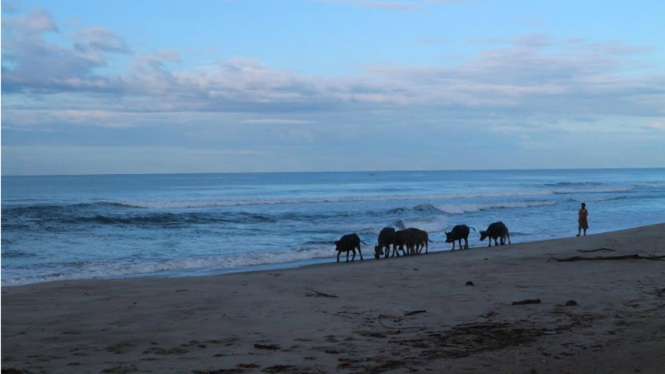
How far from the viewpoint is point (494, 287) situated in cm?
916

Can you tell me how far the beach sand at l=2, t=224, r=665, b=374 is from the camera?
5.08 meters

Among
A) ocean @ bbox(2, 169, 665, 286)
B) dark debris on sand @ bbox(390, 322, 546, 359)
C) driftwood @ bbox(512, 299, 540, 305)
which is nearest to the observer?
dark debris on sand @ bbox(390, 322, 546, 359)

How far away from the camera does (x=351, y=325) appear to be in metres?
6.70

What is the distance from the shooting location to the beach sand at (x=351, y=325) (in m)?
5.08

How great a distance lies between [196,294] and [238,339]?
3.08 m

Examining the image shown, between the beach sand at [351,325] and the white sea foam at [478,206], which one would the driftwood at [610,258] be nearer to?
the beach sand at [351,325]

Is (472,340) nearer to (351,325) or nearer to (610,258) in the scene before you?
(351,325)

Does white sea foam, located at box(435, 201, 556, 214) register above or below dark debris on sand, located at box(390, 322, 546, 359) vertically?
below

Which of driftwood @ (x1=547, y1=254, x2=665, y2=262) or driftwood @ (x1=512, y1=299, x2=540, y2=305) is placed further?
driftwood @ (x1=547, y1=254, x2=665, y2=262)

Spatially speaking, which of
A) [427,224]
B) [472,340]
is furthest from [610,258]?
[427,224]

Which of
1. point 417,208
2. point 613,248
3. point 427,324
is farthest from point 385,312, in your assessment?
point 417,208

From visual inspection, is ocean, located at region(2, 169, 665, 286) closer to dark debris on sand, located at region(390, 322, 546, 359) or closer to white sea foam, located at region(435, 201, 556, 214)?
white sea foam, located at region(435, 201, 556, 214)

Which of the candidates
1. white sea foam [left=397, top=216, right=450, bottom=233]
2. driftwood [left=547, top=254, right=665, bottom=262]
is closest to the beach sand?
driftwood [left=547, top=254, right=665, bottom=262]

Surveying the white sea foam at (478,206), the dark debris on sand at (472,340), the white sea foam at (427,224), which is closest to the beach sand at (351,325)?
the dark debris on sand at (472,340)
